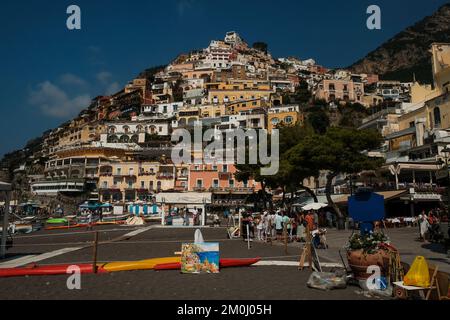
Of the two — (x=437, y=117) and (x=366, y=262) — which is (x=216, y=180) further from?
(x=366, y=262)

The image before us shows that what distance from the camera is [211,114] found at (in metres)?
90.6

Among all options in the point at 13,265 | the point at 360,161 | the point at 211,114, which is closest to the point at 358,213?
the point at 13,265

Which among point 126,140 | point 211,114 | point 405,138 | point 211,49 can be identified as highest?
point 211,49

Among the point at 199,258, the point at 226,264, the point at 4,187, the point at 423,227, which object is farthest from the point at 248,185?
the point at 199,258

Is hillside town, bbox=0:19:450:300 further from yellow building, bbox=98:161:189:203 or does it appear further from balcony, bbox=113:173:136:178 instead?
balcony, bbox=113:173:136:178

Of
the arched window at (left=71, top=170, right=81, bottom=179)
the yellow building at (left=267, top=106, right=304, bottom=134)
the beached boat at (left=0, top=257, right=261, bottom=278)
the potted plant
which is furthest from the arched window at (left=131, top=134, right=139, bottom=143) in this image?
the potted plant

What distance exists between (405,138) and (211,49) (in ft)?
360

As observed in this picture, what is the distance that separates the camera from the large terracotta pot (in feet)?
24.0

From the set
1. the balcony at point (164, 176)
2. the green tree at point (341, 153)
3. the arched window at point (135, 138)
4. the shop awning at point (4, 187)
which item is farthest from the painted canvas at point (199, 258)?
the arched window at point (135, 138)

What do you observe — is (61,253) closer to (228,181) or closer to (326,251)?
(326,251)

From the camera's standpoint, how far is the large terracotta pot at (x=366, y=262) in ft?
24.0

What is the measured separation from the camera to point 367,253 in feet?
24.7

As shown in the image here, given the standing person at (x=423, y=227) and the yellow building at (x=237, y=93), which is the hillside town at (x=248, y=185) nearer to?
the standing person at (x=423, y=227)

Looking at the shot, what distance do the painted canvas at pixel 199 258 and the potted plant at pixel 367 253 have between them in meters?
3.57
